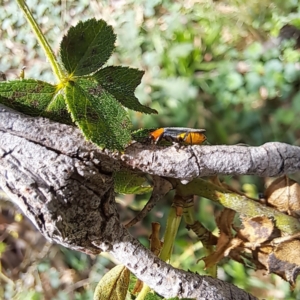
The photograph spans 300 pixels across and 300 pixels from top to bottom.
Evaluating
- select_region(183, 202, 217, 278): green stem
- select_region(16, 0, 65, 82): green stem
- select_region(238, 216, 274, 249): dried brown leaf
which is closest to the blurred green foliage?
select_region(183, 202, 217, 278): green stem

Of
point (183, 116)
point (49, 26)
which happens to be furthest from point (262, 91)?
point (49, 26)

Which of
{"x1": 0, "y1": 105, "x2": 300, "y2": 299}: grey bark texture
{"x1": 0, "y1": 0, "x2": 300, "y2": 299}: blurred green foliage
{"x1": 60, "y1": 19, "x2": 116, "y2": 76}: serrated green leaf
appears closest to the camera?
{"x1": 0, "y1": 105, "x2": 300, "y2": 299}: grey bark texture

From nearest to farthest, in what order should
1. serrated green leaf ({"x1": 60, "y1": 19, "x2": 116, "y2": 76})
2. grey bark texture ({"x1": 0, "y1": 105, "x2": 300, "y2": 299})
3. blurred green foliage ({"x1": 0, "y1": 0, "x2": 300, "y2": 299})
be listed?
grey bark texture ({"x1": 0, "y1": 105, "x2": 300, "y2": 299}), serrated green leaf ({"x1": 60, "y1": 19, "x2": 116, "y2": 76}), blurred green foliage ({"x1": 0, "y1": 0, "x2": 300, "y2": 299})

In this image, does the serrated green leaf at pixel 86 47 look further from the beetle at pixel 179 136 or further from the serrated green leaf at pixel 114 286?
the serrated green leaf at pixel 114 286

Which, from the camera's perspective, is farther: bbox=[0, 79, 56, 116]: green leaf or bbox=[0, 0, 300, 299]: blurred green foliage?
bbox=[0, 0, 300, 299]: blurred green foliage

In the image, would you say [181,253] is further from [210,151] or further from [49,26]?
[210,151]

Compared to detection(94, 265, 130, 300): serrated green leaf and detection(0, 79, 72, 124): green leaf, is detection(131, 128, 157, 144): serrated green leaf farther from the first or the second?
detection(94, 265, 130, 300): serrated green leaf
